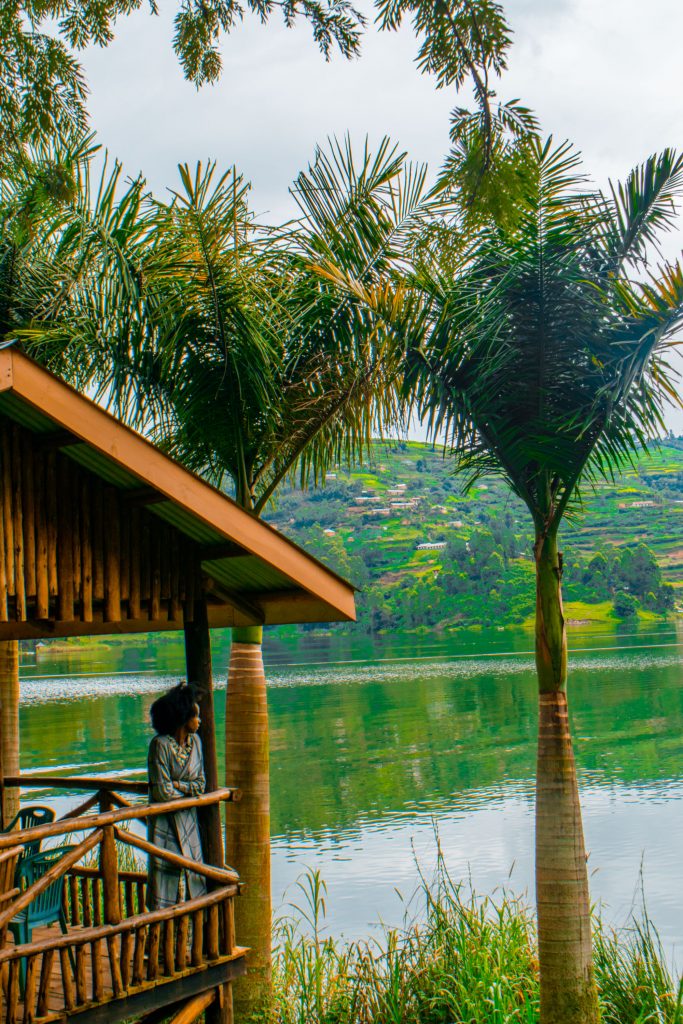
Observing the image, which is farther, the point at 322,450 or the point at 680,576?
the point at 680,576

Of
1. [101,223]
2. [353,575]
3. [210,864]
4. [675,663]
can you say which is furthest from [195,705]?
[353,575]

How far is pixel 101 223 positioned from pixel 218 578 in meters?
3.88

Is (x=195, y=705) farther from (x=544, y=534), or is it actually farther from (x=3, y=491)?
(x=544, y=534)

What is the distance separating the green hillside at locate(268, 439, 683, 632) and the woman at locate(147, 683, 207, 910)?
76.3m

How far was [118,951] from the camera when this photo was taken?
231 inches

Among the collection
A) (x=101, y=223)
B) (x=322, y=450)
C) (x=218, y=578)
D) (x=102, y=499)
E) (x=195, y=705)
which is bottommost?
(x=195, y=705)

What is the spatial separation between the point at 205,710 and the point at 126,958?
1.74 meters

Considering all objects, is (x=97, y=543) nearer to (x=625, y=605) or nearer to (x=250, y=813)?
(x=250, y=813)

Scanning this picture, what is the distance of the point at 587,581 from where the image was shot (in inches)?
4697

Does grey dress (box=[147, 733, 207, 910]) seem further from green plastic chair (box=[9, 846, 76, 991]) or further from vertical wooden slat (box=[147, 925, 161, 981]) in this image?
green plastic chair (box=[9, 846, 76, 991])

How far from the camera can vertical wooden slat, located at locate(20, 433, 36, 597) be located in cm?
623

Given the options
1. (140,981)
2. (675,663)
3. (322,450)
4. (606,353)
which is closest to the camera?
(140,981)

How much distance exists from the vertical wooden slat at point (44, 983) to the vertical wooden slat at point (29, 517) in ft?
6.56

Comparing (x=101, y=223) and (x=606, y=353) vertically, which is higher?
(x=101, y=223)
